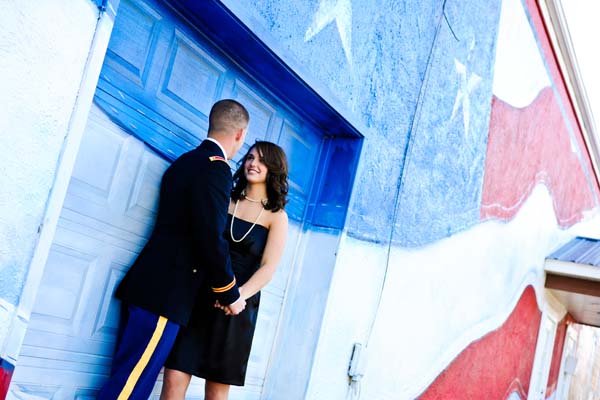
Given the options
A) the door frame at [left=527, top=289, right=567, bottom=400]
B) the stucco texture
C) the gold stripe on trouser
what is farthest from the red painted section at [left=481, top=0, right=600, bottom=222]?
the stucco texture

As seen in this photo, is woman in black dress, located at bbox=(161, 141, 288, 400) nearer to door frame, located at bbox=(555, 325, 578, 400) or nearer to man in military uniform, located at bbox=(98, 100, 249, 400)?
man in military uniform, located at bbox=(98, 100, 249, 400)

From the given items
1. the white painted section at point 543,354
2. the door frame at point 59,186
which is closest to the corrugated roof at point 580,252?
Answer: the white painted section at point 543,354

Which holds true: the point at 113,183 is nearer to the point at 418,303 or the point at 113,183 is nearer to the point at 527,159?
the point at 418,303

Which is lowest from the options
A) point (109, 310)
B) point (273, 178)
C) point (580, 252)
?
point (109, 310)

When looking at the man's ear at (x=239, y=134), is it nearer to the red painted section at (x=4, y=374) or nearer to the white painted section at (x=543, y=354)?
the red painted section at (x=4, y=374)

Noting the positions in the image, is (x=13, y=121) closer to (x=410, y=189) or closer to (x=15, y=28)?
(x=15, y=28)

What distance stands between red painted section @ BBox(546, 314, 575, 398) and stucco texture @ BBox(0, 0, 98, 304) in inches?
425

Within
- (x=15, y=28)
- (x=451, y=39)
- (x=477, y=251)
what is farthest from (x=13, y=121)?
(x=477, y=251)

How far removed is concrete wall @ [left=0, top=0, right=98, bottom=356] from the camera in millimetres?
1968

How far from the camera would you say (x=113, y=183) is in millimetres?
2781

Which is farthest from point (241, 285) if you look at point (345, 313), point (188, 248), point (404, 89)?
point (404, 89)

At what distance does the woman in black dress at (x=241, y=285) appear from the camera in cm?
290

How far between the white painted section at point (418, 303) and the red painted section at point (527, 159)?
282mm

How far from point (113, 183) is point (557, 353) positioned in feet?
35.4
